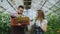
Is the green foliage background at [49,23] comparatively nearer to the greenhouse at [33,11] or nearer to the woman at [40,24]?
the greenhouse at [33,11]

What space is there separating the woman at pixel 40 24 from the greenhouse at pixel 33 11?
0.15 meters

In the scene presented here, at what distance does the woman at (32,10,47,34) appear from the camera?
23.6ft

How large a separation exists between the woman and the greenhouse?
0.50 feet

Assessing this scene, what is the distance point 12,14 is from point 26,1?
16.4 inches

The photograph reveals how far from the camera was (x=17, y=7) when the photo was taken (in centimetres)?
745

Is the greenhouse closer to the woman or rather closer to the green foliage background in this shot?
the green foliage background

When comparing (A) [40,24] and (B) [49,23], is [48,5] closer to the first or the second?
(B) [49,23]

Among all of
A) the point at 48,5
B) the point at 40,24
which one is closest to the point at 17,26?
the point at 40,24

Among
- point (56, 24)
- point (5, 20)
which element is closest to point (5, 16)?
point (5, 20)

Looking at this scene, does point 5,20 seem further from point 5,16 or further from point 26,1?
point 26,1

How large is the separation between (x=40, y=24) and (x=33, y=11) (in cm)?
37

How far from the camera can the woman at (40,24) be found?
7.21m

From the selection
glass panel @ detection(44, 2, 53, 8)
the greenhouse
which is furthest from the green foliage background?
glass panel @ detection(44, 2, 53, 8)

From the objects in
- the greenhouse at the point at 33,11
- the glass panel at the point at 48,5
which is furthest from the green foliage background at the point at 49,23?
the glass panel at the point at 48,5
